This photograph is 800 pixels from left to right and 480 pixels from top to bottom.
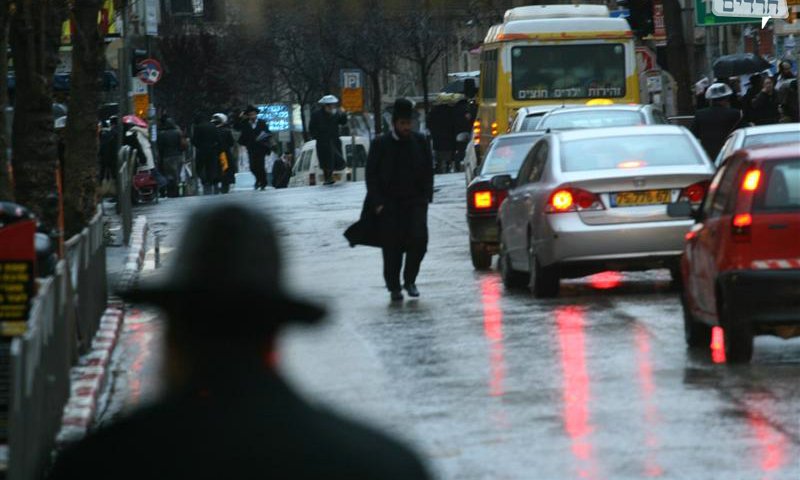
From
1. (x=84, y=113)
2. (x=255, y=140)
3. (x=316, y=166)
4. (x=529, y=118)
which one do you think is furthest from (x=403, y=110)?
(x=316, y=166)

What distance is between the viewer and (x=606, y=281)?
784 inches

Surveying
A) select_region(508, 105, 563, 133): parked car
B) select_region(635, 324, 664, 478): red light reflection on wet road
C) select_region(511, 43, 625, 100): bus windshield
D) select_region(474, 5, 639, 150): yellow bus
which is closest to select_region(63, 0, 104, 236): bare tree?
select_region(508, 105, 563, 133): parked car

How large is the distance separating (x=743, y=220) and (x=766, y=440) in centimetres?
284

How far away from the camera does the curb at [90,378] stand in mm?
11375

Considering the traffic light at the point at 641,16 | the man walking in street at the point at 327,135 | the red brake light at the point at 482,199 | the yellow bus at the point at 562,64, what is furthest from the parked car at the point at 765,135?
the man walking in street at the point at 327,135

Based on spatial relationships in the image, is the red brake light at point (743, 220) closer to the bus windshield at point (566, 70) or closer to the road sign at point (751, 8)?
the road sign at point (751, 8)

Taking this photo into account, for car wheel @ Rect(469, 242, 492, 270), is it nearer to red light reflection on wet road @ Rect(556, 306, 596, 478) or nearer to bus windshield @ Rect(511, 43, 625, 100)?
red light reflection on wet road @ Rect(556, 306, 596, 478)

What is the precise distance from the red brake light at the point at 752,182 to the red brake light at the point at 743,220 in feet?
0.49

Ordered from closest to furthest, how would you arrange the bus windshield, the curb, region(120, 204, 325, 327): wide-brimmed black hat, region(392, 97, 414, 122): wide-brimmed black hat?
region(120, 204, 325, 327): wide-brimmed black hat < the curb < region(392, 97, 414, 122): wide-brimmed black hat < the bus windshield

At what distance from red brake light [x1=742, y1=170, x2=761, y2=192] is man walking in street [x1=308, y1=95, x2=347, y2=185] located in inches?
1225

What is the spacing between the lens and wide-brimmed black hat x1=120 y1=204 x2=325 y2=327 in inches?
150

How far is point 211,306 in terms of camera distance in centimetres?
381

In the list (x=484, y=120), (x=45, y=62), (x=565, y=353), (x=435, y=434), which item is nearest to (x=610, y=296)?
(x=565, y=353)

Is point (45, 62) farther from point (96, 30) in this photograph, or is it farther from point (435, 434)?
point (435, 434)
